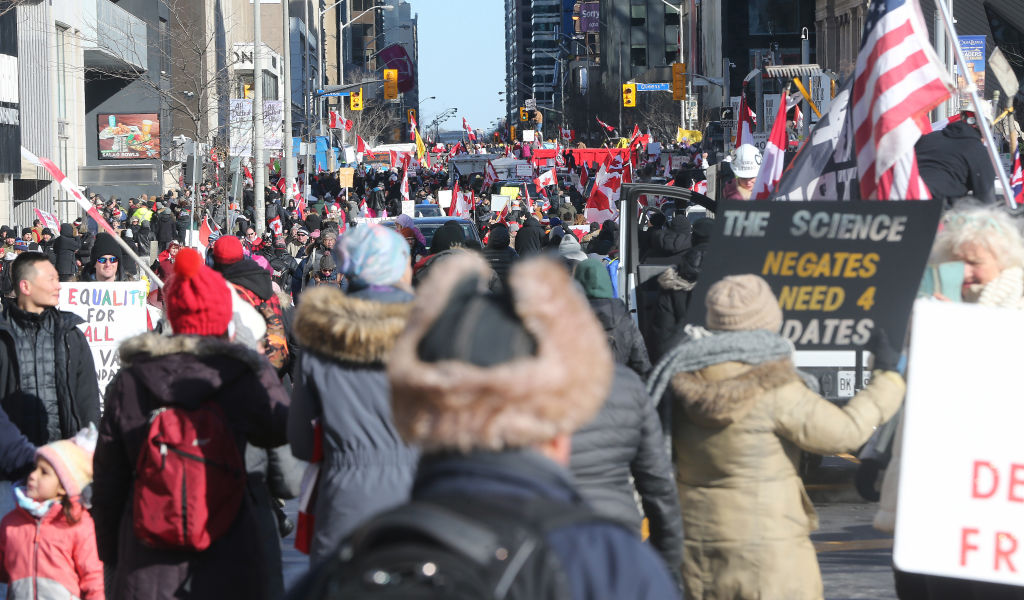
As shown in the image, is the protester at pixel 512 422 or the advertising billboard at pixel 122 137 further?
the advertising billboard at pixel 122 137

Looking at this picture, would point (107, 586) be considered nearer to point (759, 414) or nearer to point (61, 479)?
point (61, 479)

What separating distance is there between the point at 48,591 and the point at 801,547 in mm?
2851

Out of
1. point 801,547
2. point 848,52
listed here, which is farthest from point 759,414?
point 848,52

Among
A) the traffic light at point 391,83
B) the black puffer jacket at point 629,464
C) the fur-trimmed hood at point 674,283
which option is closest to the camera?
the black puffer jacket at point 629,464

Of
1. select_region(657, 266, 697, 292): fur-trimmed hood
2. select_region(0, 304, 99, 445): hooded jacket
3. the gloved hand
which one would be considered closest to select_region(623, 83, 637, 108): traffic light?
select_region(657, 266, 697, 292): fur-trimmed hood

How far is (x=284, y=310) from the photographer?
930 cm

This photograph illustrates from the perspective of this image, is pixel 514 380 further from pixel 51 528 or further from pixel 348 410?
pixel 51 528

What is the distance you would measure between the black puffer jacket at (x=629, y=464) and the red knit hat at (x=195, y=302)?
55.7 inches

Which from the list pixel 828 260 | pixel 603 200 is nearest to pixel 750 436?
pixel 828 260

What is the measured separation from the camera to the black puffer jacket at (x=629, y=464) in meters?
4.21

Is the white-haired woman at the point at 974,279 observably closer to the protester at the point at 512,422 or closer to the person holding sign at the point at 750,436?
the person holding sign at the point at 750,436

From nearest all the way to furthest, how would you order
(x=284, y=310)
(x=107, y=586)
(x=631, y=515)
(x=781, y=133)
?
Result: (x=631, y=515) → (x=107, y=586) → (x=284, y=310) → (x=781, y=133)

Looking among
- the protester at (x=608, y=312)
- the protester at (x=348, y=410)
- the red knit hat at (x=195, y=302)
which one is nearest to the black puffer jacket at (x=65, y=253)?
the protester at (x=608, y=312)

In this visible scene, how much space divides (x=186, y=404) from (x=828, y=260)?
9.98 feet
